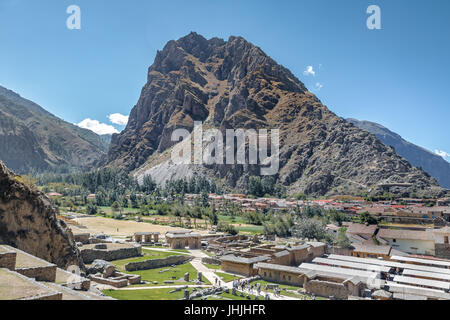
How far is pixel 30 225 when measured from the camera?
19219mm

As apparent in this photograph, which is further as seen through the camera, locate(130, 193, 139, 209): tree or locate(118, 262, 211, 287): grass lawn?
locate(130, 193, 139, 209): tree

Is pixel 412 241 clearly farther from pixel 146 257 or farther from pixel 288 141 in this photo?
pixel 288 141

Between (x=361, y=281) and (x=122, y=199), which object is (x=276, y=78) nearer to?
(x=122, y=199)

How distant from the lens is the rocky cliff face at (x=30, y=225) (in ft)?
59.0

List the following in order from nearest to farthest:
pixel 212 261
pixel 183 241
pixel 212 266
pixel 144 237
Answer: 1. pixel 212 266
2. pixel 212 261
3. pixel 183 241
4. pixel 144 237

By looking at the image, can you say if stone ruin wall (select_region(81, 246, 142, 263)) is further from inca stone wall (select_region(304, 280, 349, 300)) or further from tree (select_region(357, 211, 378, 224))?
tree (select_region(357, 211, 378, 224))

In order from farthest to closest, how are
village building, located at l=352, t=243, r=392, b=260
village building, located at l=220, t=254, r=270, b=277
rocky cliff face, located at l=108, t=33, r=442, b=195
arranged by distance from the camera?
rocky cliff face, located at l=108, t=33, r=442, b=195
village building, located at l=352, t=243, r=392, b=260
village building, located at l=220, t=254, r=270, b=277

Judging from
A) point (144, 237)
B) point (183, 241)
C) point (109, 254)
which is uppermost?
point (109, 254)

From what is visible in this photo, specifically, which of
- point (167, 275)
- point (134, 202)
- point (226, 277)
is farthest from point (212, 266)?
point (134, 202)

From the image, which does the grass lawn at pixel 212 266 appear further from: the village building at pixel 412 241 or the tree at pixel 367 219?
the tree at pixel 367 219

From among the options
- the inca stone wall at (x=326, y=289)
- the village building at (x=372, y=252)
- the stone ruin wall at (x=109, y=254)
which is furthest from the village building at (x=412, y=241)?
the stone ruin wall at (x=109, y=254)

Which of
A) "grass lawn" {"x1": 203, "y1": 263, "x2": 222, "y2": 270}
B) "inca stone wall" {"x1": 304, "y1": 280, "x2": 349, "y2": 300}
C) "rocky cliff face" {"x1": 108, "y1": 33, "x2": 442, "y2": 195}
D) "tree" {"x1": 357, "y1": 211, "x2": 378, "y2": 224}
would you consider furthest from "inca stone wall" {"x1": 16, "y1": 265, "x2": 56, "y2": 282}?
"rocky cliff face" {"x1": 108, "y1": 33, "x2": 442, "y2": 195}

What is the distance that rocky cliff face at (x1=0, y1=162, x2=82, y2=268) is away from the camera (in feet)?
59.0

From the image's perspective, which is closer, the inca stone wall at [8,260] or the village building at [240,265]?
the inca stone wall at [8,260]
